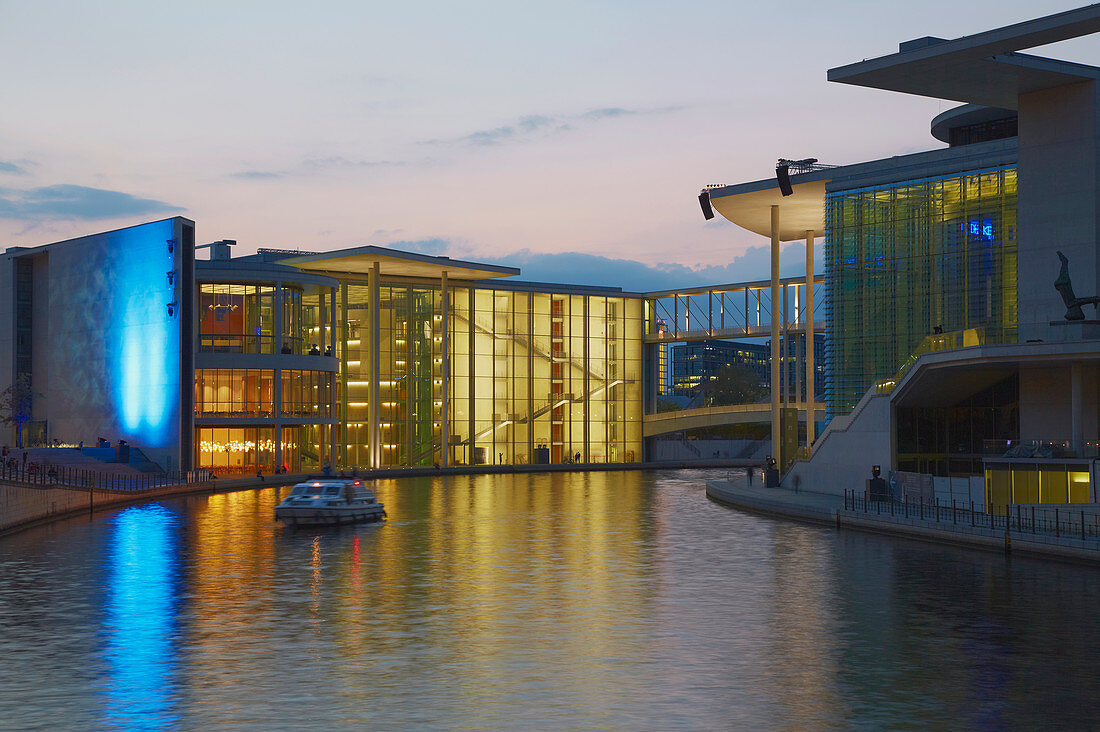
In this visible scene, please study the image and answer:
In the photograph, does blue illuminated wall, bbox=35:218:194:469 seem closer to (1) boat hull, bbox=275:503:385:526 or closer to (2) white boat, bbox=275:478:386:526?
(2) white boat, bbox=275:478:386:526

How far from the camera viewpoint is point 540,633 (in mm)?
21750

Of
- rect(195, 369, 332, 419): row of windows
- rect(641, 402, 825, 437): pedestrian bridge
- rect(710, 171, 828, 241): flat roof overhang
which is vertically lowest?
rect(641, 402, 825, 437): pedestrian bridge

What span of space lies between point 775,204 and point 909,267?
13.7 meters

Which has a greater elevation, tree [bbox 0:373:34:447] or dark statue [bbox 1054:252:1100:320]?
dark statue [bbox 1054:252:1100:320]

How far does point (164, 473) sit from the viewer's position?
7100 centimetres

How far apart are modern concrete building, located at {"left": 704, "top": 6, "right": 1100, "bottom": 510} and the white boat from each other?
→ 21573 mm

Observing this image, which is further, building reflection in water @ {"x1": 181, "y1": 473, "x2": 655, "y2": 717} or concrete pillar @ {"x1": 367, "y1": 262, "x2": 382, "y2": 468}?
concrete pillar @ {"x1": 367, "y1": 262, "x2": 382, "y2": 468}

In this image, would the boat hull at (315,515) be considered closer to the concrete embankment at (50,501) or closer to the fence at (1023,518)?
the concrete embankment at (50,501)

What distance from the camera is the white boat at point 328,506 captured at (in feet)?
146

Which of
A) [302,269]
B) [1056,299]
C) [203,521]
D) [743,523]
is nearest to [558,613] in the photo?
[743,523]

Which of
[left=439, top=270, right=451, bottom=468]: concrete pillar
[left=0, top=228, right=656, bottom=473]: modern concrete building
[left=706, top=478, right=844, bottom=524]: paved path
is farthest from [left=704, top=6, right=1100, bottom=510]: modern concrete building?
[left=0, top=228, right=656, bottom=473]: modern concrete building

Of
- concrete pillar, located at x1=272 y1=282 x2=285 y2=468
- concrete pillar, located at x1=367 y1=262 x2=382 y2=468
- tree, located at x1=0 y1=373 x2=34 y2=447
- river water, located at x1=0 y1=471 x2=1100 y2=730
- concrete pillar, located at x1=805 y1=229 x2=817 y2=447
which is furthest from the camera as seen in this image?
concrete pillar, located at x1=367 y1=262 x2=382 y2=468

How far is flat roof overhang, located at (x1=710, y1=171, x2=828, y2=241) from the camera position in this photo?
216 ft

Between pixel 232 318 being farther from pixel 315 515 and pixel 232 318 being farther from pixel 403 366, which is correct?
pixel 315 515
